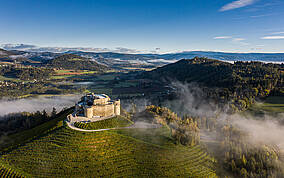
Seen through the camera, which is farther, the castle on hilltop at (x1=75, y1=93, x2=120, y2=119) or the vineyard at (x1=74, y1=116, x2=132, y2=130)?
the castle on hilltop at (x1=75, y1=93, x2=120, y2=119)

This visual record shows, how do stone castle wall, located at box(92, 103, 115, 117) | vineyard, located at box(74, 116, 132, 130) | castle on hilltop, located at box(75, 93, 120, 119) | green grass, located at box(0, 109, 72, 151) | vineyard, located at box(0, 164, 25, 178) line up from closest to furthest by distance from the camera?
vineyard, located at box(0, 164, 25, 178), vineyard, located at box(74, 116, 132, 130), green grass, located at box(0, 109, 72, 151), castle on hilltop, located at box(75, 93, 120, 119), stone castle wall, located at box(92, 103, 115, 117)

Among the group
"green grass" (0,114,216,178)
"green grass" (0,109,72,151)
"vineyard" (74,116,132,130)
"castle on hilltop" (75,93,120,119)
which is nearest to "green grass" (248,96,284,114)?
"green grass" (0,114,216,178)

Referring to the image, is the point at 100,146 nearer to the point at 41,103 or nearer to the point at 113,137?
the point at 113,137

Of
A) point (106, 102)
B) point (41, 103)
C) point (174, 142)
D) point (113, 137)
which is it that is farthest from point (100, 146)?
point (41, 103)

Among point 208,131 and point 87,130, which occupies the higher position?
point 87,130

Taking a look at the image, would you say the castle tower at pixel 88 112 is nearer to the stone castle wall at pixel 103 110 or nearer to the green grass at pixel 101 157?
the stone castle wall at pixel 103 110

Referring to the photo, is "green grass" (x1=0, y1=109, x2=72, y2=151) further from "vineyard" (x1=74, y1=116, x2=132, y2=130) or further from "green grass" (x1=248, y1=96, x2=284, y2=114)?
"green grass" (x1=248, y1=96, x2=284, y2=114)

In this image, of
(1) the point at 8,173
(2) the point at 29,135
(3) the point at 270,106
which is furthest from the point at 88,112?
(3) the point at 270,106
